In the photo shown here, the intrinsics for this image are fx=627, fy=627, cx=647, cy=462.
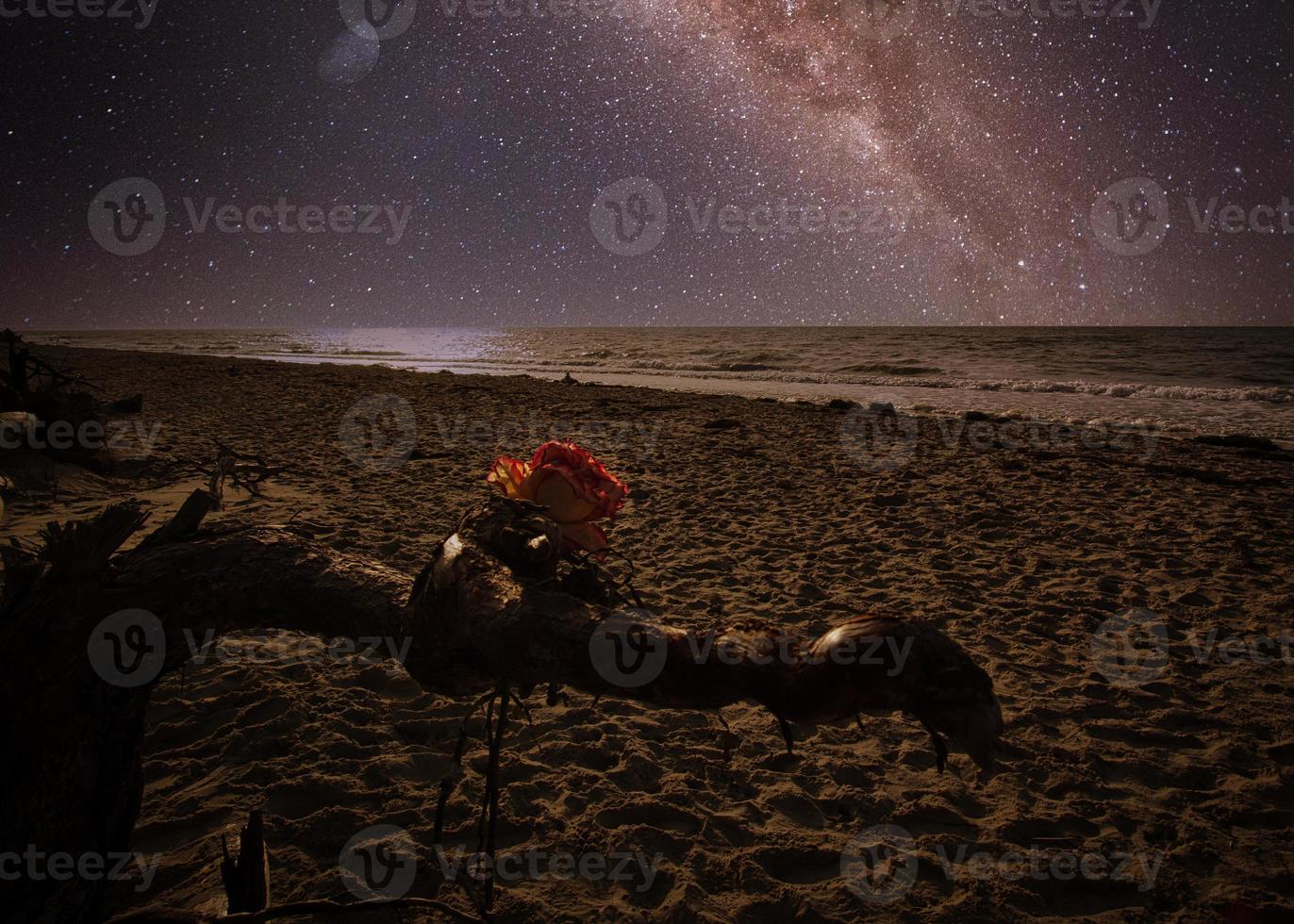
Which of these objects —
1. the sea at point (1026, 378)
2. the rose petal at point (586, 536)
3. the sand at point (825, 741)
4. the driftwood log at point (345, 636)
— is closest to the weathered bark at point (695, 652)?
the driftwood log at point (345, 636)

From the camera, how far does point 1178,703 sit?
2.74 metres

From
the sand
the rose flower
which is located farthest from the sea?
the rose flower

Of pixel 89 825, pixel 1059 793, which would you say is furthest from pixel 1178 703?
pixel 89 825

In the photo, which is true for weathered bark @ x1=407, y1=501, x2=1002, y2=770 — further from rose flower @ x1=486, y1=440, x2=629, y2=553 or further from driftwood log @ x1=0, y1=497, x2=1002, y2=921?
rose flower @ x1=486, y1=440, x2=629, y2=553

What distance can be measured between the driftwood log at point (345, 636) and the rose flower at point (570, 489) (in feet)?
0.25

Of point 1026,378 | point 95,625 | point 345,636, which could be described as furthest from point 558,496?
point 1026,378

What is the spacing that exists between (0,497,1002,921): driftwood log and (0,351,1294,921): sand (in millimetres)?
949

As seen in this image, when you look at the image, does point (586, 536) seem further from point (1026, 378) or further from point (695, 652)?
point (1026, 378)

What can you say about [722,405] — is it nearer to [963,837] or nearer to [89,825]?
[963,837]

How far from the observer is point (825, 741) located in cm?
259

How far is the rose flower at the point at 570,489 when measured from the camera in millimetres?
1050

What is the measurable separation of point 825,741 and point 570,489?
2076 millimetres

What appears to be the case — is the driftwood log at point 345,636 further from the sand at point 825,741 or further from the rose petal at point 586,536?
the sand at point 825,741

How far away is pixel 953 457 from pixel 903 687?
23.8 ft
